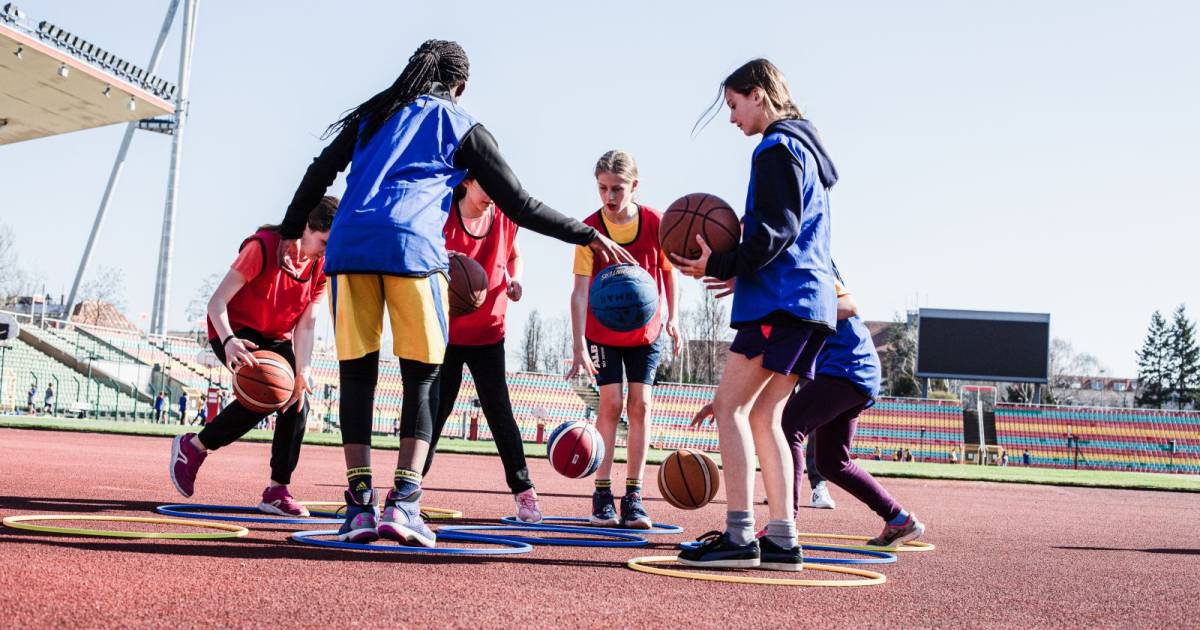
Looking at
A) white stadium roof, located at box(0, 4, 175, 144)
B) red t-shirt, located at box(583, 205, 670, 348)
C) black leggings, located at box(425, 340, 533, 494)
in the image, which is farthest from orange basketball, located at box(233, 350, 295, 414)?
white stadium roof, located at box(0, 4, 175, 144)

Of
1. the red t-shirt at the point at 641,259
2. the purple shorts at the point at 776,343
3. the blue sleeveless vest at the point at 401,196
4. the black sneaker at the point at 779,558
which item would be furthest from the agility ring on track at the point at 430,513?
the purple shorts at the point at 776,343

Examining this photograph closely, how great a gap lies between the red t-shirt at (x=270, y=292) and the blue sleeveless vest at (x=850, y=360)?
3.04 metres

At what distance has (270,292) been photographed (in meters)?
6.74

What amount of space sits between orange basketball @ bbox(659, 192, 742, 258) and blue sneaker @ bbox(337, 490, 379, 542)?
69.3 inches

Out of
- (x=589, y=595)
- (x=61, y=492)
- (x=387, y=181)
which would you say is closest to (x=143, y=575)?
(x=589, y=595)

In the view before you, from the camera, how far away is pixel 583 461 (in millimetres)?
7176

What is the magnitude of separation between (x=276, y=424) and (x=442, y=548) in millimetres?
2582

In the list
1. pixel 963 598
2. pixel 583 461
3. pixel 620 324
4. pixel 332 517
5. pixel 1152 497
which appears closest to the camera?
pixel 963 598

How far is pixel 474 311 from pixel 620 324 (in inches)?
31.9

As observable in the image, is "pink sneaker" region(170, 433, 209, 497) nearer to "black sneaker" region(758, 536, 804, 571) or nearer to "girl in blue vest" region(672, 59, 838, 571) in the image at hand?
"girl in blue vest" region(672, 59, 838, 571)

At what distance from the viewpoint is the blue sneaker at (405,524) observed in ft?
15.7

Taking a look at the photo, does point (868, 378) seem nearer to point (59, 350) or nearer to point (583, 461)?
point (583, 461)

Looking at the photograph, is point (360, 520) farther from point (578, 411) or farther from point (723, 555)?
point (578, 411)

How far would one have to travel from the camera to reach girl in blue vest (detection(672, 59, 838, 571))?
15.9 feet
